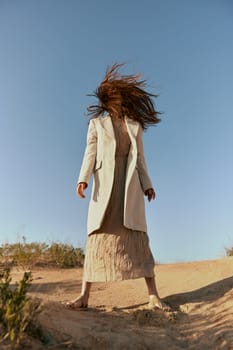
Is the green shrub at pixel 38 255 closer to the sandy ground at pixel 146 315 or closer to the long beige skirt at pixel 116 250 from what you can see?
the sandy ground at pixel 146 315

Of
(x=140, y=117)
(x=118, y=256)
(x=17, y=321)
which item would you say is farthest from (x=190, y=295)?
(x=17, y=321)

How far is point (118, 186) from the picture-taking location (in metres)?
4.37

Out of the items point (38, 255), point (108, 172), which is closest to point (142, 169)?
point (108, 172)

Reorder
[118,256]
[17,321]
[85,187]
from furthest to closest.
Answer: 1. [85,187]
2. [118,256]
3. [17,321]

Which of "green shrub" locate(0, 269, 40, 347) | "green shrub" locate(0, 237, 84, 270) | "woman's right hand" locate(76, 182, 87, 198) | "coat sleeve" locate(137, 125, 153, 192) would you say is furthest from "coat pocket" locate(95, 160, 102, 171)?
"green shrub" locate(0, 237, 84, 270)

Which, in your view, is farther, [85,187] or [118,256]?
[85,187]

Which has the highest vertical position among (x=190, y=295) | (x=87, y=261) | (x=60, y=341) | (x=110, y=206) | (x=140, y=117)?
(x=140, y=117)

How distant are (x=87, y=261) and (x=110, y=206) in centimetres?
61

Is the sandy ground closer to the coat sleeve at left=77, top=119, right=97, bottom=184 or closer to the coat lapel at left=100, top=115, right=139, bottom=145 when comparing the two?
the coat sleeve at left=77, top=119, right=97, bottom=184

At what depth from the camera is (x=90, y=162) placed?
14.9 ft

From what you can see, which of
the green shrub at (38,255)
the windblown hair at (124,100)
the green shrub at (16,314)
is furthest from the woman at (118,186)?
the green shrub at (38,255)

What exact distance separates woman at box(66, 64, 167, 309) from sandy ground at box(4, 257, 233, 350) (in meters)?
0.31

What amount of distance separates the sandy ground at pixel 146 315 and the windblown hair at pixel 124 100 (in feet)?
6.66

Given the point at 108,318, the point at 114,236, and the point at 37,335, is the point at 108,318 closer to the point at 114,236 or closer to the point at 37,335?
the point at 114,236
